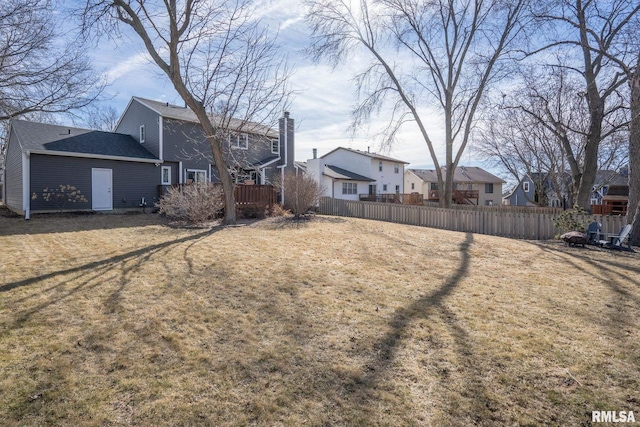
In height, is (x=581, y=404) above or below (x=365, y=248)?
below

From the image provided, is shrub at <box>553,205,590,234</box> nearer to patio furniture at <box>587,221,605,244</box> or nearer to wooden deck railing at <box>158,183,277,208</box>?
patio furniture at <box>587,221,605,244</box>

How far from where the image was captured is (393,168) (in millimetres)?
38438

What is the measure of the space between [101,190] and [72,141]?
2759 mm

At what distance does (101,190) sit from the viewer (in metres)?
16.8

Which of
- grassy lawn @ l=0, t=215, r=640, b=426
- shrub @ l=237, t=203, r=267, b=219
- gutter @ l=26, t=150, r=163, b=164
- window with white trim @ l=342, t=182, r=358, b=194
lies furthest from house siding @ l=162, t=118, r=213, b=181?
window with white trim @ l=342, t=182, r=358, b=194

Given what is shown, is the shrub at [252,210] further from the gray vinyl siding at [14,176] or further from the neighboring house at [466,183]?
the neighboring house at [466,183]

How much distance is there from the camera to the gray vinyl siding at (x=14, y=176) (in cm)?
1550

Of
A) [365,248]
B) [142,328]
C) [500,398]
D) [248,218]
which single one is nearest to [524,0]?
[365,248]

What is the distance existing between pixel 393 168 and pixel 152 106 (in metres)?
26.5

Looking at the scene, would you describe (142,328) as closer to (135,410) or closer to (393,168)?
(135,410)

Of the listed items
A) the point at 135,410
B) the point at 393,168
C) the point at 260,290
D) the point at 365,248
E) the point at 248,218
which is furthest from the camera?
the point at 393,168

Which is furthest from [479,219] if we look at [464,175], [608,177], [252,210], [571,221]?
[464,175]

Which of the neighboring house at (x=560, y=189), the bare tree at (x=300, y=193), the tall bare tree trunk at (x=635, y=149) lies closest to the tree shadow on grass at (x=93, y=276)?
the bare tree at (x=300, y=193)

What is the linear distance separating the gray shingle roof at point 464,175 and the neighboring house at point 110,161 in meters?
29.7
